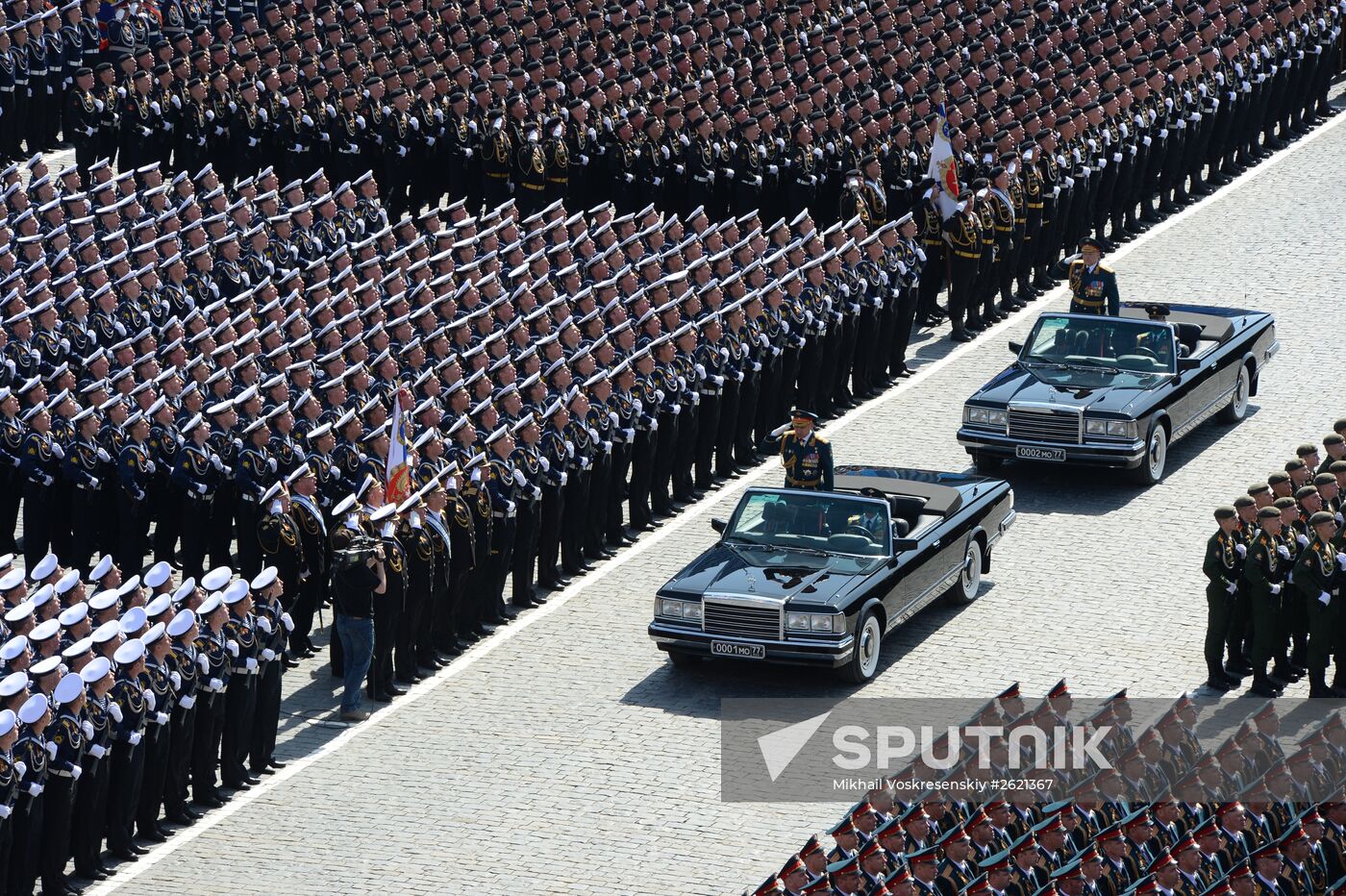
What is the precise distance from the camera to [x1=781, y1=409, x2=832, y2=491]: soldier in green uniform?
20375 millimetres

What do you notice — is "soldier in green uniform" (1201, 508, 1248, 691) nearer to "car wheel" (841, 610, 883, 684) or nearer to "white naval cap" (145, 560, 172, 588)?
"car wheel" (841, 610, 883, 684)

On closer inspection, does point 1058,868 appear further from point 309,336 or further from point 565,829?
point 309,336

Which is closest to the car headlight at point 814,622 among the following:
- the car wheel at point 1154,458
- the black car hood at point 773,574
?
the black car hood at point 773,574

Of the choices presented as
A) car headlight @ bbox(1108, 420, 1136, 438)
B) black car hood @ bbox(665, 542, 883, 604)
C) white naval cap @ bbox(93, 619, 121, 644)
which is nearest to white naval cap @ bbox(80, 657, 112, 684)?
white naval cap @ bbox(93, 619, 121, 644)

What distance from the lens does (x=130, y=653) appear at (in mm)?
15977

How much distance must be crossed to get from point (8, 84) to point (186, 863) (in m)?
17.1

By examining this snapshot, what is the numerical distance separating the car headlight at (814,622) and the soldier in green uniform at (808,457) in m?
2.33

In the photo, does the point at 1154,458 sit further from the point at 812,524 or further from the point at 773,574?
the point at 773,574

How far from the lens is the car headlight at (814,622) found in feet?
59.6

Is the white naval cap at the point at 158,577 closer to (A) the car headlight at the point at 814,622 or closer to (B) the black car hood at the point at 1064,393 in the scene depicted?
(A) the car headlight at the point at 814,622

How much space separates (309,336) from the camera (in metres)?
21.8

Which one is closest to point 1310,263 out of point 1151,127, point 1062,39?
point 1151,127

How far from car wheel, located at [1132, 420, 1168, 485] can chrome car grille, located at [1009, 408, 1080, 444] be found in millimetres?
705

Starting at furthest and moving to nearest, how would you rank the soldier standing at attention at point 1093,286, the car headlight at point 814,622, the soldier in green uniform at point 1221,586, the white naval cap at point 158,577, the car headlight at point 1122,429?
1. the soldier standing at attention at point 1093,286
2. the car headlight at point 1122,429
3. the soldier in green uniform at point 1221,586
4. the car headlight at point 814,622
5. the white naval cap at point 158,577
